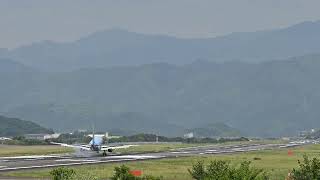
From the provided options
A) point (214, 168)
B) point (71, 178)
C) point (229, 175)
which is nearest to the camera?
point (229, 175)

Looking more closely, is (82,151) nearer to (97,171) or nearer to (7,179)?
(97,171)

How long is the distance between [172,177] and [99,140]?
210ft

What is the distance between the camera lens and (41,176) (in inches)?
3189

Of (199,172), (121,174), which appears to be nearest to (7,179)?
(199,172)

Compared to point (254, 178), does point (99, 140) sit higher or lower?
higher

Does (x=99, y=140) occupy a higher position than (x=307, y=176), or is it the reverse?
(x=99, y=140)

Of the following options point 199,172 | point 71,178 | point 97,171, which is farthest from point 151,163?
point 71,178

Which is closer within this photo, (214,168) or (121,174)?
(121,174)

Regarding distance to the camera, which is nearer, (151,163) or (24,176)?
(24,176)

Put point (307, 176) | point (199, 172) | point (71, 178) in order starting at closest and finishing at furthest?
point (71, 178) → point (307, 176) → point (199, 172)

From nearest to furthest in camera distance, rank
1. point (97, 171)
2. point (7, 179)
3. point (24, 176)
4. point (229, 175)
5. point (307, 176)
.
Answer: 1. point (229, 175)
2. point (307, 176)
3. point (7, 179)
4. point (24, 176)
5. point (97, 171)

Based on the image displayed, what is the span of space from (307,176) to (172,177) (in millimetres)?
33188

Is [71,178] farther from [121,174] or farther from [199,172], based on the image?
[199,172]

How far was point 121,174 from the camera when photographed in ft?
157
